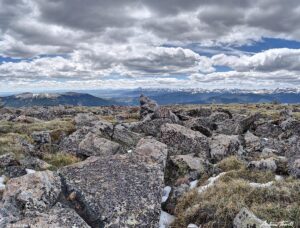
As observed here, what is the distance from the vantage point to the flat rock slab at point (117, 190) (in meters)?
12.1

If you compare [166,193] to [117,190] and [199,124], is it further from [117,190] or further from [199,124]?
[199,124]

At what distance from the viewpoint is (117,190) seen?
44.1 ft

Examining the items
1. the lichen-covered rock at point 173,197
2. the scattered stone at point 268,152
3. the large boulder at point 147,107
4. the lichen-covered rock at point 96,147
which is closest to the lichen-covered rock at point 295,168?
the scattered stone at point 268,152

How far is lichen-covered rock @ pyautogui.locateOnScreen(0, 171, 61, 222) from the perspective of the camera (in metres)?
11.5

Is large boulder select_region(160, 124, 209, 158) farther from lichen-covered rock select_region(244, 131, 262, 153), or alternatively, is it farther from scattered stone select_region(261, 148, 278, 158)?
scattered stone select_region(261, 148, 278, 158)

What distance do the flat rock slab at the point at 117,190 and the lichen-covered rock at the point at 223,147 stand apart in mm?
6680

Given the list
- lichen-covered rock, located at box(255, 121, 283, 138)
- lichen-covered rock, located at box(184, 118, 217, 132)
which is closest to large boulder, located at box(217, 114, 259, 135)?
lichen-covered rock, located at box(184, 118, 217, 132)

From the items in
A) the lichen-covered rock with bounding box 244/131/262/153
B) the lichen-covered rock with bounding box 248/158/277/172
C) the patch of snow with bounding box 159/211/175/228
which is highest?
the lichen-covered rock with bounding box 248/158/277/172

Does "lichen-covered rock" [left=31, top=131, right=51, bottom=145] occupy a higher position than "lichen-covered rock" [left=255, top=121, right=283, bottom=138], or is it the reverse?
"lichen-covered rock" [left=31, top=131, right=51, bottom=145]

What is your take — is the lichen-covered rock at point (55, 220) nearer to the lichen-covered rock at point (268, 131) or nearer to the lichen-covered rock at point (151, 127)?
the lichen-covered rock at point (151, 127)

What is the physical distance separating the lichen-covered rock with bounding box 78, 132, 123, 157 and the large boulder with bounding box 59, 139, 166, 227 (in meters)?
5.60

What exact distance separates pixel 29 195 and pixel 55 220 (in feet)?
5.71

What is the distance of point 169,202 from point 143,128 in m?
15.7

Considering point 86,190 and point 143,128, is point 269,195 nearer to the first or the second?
point 86,190
